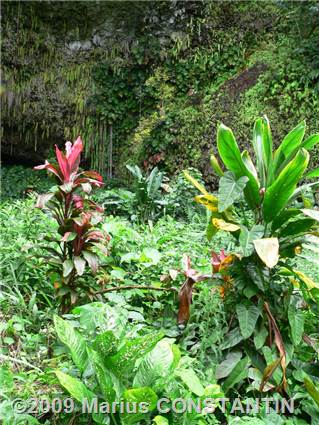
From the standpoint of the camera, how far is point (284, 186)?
2369 mm

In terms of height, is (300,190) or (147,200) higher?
(300,190)

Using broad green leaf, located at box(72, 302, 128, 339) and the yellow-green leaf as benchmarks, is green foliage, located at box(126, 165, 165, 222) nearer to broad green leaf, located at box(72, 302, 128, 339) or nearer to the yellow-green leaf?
the yellow-green leaf

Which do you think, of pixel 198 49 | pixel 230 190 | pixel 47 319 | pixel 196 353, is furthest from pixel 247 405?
pixel 198 49

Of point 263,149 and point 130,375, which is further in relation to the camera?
point 263,149

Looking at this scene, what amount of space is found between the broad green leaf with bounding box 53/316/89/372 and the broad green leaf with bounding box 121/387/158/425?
0.81ft

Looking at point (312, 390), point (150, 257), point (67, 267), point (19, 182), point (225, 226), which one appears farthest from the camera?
point (19, 182)

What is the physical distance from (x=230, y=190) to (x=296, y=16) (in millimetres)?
5015

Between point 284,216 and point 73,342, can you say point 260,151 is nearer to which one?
point 284,216

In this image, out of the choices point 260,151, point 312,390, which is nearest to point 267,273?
point 312,390

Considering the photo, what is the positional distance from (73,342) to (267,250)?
3.29ft

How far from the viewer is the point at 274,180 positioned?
8.34 ft

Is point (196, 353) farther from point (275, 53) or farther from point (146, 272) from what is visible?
point (275, 53)

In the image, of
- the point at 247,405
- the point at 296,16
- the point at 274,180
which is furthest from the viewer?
the point at 296,16

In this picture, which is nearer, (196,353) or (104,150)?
(196,353)
